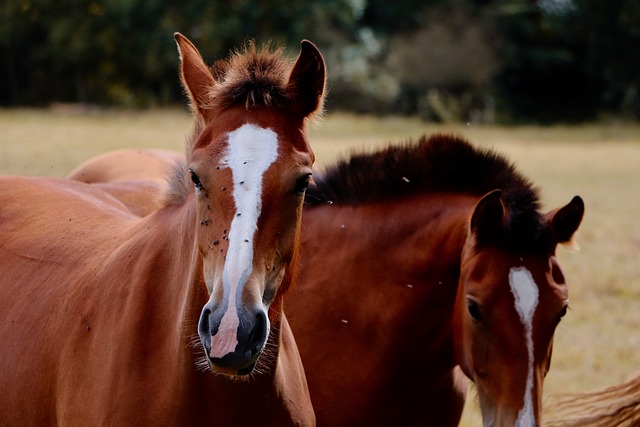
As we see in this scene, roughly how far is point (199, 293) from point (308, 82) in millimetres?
729

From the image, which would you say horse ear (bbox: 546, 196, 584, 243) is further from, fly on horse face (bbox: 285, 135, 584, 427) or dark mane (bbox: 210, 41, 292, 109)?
dark mane (bbox: 210, 41, 292, 109)

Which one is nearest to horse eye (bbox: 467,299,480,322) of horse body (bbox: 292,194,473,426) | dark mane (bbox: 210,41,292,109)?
horse body (bbox: 292,194,473,426)

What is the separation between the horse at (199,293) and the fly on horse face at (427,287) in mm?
673

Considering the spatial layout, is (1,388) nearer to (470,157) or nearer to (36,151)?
(470,157)

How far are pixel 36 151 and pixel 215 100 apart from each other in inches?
581

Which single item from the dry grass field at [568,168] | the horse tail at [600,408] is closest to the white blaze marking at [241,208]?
the dry grass field at [568,168]

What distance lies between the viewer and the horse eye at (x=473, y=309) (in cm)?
340

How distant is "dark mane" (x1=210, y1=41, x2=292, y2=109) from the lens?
9.24 ft

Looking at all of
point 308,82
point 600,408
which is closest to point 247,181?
point 308,82

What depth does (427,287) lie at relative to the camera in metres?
3.75

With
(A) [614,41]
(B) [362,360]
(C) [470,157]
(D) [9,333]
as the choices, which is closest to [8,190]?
(D) [9,333]

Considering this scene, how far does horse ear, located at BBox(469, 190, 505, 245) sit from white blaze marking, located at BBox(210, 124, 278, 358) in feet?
3.27

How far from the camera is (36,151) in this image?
16812 millimetres

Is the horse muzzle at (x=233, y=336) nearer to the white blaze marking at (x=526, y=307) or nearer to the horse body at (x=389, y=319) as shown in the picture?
the white blaze marking at (x=526, y=307)
